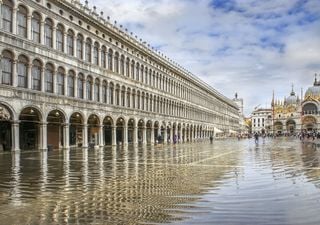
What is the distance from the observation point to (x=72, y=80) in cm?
4222

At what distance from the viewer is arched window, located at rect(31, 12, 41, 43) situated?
35875 mm

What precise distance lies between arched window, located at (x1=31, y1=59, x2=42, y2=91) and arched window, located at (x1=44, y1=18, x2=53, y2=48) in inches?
95.6

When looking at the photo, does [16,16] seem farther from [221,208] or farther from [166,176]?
[221,208]

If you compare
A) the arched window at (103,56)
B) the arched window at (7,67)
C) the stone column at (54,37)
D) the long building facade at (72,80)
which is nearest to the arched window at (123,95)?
the long building facade at (72,80)

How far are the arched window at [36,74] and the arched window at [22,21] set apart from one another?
8.64ft

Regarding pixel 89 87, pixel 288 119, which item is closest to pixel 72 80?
pixel 89 87

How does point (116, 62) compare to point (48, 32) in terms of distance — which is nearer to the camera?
point (48, 32)

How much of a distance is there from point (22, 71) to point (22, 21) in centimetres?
423

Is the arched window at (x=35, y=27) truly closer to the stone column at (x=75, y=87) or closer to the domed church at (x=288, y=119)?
the stone column at (x=75, y=87)

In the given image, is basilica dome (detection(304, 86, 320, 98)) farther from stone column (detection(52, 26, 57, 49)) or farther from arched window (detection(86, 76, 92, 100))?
stone column (detection(52, 26, 57, 49))

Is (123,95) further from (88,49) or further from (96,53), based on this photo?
(88,49)

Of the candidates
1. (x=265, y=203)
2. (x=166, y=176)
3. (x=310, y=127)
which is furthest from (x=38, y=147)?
(x=310, y=127)

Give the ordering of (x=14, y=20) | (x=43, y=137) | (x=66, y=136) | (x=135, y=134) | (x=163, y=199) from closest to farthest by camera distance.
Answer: (x=163, y=199) < (x=14, y=20) < (x=43, y=137) < (x=66, y=136) < (x=135, y=134)

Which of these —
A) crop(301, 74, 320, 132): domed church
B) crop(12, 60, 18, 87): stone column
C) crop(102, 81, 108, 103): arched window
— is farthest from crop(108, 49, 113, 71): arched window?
crop(301, 74, 320, 132): domed church
